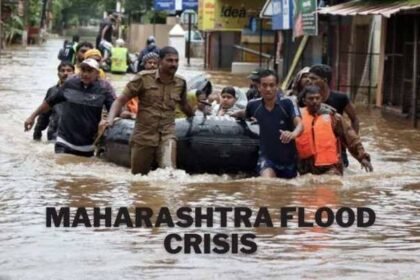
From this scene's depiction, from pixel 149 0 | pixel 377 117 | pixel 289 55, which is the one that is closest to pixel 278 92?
pixel 377 117

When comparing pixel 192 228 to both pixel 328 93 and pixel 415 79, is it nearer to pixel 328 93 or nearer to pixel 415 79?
pixel 328 93

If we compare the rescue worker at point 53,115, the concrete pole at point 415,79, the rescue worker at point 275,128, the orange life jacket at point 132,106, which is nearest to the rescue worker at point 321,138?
the rescue worker at point 275,128

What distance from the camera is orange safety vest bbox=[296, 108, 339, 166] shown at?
1018cm

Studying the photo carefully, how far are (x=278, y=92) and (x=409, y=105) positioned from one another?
33.4 ft

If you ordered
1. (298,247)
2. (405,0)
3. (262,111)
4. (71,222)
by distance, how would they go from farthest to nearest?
(405,0), (262,111), (71,222), (298,247)

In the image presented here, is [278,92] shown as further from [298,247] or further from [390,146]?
[390,146]

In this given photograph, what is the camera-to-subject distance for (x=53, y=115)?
13820 millimetres

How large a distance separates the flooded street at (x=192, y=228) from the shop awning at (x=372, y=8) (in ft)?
10.5

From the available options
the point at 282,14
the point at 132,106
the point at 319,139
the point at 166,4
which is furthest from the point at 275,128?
the point at 166,4

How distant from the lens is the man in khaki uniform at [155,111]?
10344 mm

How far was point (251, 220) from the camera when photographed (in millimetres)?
8633

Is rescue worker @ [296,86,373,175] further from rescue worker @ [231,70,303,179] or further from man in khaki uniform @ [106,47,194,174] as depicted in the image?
man in khaki uniform @ [106,47,194,174]

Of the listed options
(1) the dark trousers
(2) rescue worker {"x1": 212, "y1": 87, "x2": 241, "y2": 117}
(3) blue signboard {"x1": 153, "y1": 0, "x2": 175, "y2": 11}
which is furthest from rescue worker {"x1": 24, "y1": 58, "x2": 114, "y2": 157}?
(3) blue signboard {"x1": 153, "y1": 0, "x2": 175, "y2": 11}

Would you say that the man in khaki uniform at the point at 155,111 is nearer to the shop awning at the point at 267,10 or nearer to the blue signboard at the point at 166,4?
the shop awning at the point at 267,10
